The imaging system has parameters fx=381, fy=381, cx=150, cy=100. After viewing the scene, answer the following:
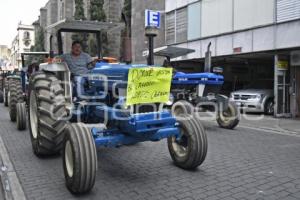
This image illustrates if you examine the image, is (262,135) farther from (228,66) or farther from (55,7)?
(55,7)

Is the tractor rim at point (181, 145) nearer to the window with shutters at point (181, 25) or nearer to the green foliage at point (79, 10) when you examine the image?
the window with shutters at point (181, 25)

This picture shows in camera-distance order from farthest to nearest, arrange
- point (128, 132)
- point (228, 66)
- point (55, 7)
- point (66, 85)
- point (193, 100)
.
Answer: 1. point (55, 7)
2. point (228, 66)
3. point (193, 100)
4. point (66, 85)
5. point (128, 132)

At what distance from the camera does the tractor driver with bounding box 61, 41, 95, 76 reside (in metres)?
7.26

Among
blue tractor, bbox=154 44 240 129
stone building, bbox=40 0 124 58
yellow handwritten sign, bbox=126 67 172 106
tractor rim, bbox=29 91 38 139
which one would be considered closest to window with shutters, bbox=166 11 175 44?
stone building, bbox=40 0 124 58

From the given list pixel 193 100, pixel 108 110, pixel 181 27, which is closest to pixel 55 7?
pixel 181 27

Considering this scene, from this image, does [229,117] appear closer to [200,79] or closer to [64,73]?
[200,79]

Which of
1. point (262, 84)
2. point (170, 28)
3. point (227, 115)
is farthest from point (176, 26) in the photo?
point (227, 115)

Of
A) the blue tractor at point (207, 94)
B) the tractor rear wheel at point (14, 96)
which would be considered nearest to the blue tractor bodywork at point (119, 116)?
the blue tractor at point (207, 94)

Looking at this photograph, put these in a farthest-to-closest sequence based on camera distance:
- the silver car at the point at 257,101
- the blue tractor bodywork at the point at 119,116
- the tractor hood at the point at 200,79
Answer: the silver car at the point at 257,101, the tractor hood at the point at 200,79, the blue tractor bodywork at the point at 119,116

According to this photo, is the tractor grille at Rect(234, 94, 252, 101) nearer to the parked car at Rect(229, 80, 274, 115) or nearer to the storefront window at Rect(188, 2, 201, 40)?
the parked car at Rect(229, 80, 274, 115)

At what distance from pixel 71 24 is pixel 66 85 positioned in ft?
3.89

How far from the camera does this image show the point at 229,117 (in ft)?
35.4

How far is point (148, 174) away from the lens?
578 cm

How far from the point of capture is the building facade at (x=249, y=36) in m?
14.2
